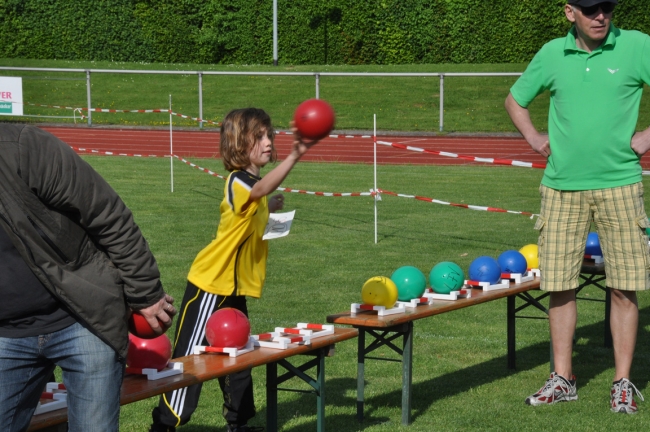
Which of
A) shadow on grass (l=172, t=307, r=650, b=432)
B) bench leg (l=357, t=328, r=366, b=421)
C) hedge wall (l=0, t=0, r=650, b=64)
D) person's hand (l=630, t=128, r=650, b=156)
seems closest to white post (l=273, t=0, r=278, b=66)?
hedge wall (l=0, t=0, r=650, b=64)

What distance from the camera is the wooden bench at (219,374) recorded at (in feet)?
12.8

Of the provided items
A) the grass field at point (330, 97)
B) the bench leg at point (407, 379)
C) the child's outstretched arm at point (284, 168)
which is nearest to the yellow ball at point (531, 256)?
the bench leg at point (407, 379)

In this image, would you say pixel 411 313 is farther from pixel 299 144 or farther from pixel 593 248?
pixel 593 248

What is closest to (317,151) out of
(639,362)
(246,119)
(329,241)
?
(329,241)

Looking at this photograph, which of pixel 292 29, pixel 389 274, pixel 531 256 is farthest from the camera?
pixel 292 29

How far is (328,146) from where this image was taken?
2586cm

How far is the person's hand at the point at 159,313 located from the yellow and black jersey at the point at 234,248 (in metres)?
1.75

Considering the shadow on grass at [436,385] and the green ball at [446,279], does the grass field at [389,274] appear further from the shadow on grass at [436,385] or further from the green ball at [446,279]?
the green ball at [446,279]

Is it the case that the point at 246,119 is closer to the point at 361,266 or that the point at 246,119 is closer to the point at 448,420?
the point at 448,420

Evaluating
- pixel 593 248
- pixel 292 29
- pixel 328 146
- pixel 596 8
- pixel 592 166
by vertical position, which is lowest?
pixel 593 248

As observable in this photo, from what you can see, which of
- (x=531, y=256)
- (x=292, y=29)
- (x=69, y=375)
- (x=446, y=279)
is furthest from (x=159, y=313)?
(x=292, y=29)

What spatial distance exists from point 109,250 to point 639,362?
516 centimetres

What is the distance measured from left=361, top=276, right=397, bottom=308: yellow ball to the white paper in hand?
1.95 ft

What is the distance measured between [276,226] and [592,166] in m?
1.93
